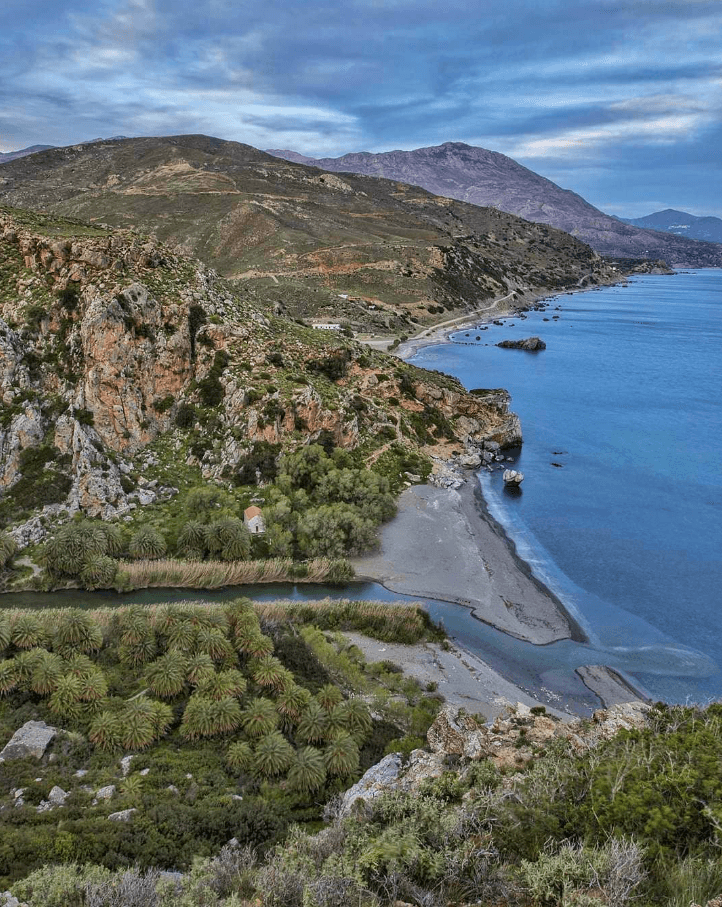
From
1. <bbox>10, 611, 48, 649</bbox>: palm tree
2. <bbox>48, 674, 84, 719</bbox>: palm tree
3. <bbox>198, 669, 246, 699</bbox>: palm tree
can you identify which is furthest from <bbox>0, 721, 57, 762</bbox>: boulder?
<bbox>198, 669, 246, 699</bbox>: palm tree

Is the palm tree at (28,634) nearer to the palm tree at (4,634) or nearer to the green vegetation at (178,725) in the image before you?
the green vegetation at (178,725)

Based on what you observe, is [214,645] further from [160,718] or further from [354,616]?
[354,616]

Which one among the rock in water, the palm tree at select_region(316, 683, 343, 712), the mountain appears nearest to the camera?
the palm tree at select_region(316, 683, 343, 712)

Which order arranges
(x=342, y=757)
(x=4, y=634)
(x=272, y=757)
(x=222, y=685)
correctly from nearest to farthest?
(x=272, y=757)
(x=342, y=757)
(x=222, y=685)
(x=4, y=634)

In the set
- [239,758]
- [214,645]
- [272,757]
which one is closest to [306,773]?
[272,757]

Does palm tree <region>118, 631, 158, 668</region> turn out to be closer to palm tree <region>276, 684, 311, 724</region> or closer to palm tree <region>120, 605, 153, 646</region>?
palm tree <region>120, 605, 153, 646</region>

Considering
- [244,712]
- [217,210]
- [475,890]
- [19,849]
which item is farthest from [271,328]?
[217,210]
